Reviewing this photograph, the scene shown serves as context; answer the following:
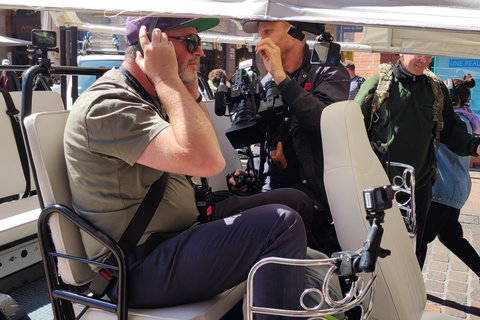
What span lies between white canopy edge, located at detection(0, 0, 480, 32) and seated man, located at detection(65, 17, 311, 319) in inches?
14.6

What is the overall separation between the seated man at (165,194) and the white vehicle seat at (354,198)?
247 millimetres

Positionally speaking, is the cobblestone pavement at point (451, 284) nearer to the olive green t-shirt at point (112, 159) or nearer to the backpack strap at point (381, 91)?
the backpack strap at point (381, 91)

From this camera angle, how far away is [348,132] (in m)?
1.78

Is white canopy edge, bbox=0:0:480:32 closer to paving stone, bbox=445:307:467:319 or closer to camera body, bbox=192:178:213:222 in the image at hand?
camera body, bbox=192:178:213:222

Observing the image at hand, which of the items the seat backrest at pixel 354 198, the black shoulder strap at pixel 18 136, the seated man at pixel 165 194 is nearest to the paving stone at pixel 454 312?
the seat backrest at pixel 354 198

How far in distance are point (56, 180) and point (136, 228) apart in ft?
1.23

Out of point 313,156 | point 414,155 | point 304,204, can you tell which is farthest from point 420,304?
point 414,155

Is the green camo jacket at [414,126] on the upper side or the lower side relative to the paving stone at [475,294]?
upper

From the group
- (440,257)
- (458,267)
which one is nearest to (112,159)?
(458,267)

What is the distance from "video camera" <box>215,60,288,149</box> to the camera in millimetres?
2135

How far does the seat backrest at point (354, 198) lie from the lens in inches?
68.4

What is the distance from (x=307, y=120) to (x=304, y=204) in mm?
417

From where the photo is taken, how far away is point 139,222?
170cm

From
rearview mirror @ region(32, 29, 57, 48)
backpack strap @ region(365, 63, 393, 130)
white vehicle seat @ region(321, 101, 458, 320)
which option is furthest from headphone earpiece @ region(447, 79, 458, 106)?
rearview mirror @ region(32, 29, 57, 48)
